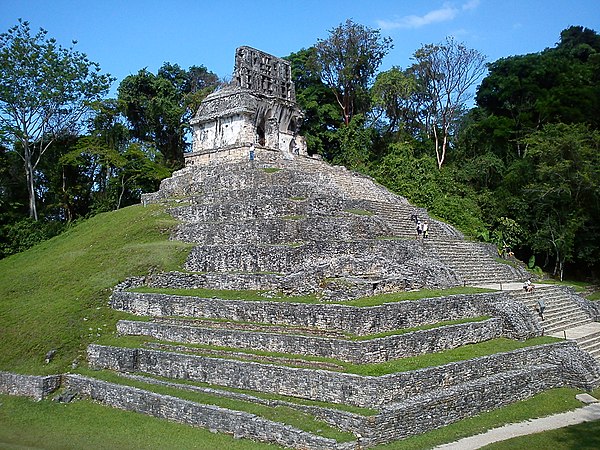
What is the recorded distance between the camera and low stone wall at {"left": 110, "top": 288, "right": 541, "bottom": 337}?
12.0m

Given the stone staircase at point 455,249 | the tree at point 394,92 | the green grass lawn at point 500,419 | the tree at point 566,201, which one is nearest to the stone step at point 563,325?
the stone staircase at point 455,249

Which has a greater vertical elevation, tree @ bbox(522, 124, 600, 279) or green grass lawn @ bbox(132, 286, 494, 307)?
tree @ bbox(522, 124, 600, 279)

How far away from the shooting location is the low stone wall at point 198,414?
9.48 m

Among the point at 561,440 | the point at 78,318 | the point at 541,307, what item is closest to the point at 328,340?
the point at 561,440

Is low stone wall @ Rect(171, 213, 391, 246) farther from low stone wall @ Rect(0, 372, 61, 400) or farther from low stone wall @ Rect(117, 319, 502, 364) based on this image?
low stone wall @ Rect(0, 372, 61, 400)

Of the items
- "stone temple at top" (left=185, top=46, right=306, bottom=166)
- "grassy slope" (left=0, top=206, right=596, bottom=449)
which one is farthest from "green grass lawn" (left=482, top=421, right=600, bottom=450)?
"stone temple at top" (left=185, top=46, right=306, bottom=166)

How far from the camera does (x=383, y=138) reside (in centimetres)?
4069

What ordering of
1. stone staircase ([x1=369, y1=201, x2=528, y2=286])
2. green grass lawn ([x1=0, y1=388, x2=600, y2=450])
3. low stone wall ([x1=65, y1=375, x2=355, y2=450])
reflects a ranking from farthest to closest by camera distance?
stone staircase ([x1=369, y1=201, x2=528, y2=286]) < green grass lawn ([x1=0, y1=388, x2=600, y2=450]) < low stone wall ([x1=65, y1=375, x2=355, y2=450])

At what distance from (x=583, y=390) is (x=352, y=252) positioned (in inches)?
275

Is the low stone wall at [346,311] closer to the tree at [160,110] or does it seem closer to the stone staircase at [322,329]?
the stone staircase at [322,329]

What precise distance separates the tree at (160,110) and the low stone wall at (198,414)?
27242 mm

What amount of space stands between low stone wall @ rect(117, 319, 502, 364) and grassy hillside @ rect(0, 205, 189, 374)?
2.10m

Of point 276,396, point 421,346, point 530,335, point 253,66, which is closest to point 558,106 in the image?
point 253,66

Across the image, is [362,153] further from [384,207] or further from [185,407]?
[185,407]
